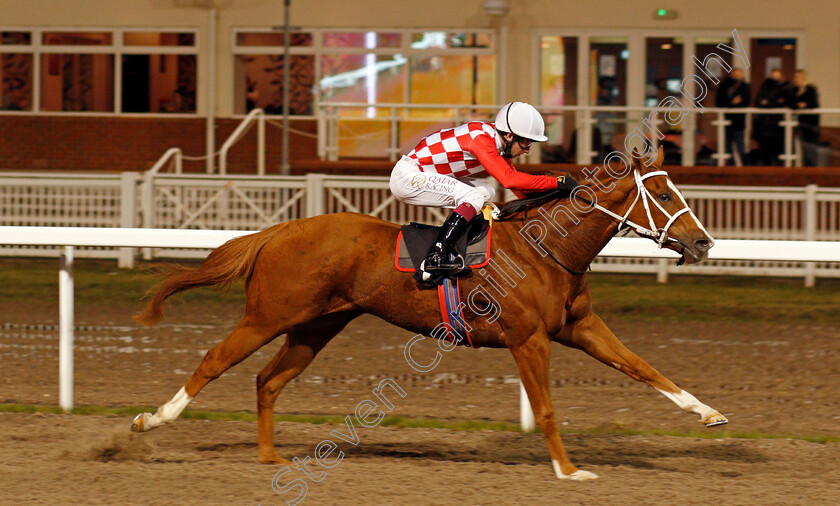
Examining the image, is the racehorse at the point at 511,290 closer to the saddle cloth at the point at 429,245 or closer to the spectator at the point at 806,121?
the saddle cloth at the point at 429,245

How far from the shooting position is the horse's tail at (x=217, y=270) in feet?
18.2

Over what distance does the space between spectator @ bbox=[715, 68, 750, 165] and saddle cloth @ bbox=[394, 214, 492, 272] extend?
10302mm

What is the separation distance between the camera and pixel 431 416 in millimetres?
6578

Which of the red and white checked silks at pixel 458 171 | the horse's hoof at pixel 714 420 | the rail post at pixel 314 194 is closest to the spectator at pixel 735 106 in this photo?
the rail post at pixel 314 194

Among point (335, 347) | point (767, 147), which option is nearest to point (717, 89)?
point (767, 147)

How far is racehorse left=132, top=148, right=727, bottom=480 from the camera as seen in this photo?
5188 mm

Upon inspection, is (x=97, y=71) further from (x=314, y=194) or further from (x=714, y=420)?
(x=714, y=420)

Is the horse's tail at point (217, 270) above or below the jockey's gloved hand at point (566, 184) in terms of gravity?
below

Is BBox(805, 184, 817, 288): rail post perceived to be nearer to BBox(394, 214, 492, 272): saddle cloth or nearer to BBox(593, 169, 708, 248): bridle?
BBox(593, 169, 708, 248): bridle

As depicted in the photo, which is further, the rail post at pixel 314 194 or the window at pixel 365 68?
the window at pixel 365 68

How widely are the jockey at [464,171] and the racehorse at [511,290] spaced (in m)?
0.14

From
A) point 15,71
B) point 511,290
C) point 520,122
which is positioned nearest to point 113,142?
point 15,71

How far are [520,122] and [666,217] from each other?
0.81 metres

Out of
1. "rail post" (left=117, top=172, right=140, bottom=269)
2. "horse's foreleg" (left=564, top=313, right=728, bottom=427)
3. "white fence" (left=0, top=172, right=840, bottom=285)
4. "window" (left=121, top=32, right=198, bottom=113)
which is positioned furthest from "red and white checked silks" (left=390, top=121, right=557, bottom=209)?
"window" (left=121, top=32, right=198, bottom=113)
